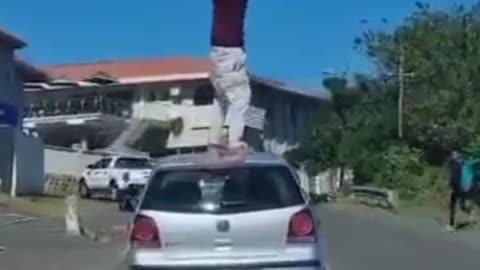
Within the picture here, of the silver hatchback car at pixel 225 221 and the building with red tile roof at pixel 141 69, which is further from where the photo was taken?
the building with red tile roof at pixel 141 69

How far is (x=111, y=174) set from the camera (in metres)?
46.4

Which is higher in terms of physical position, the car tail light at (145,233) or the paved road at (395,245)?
the car tail light at (145,233)

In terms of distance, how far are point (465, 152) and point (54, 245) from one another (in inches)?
901

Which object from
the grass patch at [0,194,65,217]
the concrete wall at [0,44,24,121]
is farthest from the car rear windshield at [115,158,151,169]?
the grass patch at [0,194,65,217]

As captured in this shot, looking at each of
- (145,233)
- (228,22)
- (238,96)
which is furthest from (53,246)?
(145,233)

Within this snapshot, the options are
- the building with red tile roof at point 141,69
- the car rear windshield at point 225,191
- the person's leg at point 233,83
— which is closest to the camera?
Answer: the car rear windshield at point 225,191

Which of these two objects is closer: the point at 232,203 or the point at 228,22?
the point at 232,203

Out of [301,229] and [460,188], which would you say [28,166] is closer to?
[460,188]

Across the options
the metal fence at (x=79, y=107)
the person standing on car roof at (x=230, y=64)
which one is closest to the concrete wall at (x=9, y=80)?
the metal fence at (x=79, y=107)

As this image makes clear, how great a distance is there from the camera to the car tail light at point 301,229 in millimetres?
12297

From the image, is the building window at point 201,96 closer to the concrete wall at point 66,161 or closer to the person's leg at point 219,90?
the concrete wall at point 66,161

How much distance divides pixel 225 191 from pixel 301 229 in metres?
0.83

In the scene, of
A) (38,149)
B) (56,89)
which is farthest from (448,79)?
(56,89)

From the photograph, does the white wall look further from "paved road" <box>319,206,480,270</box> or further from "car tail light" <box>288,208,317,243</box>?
"car tail light" <box>288,208,317,243</box>
